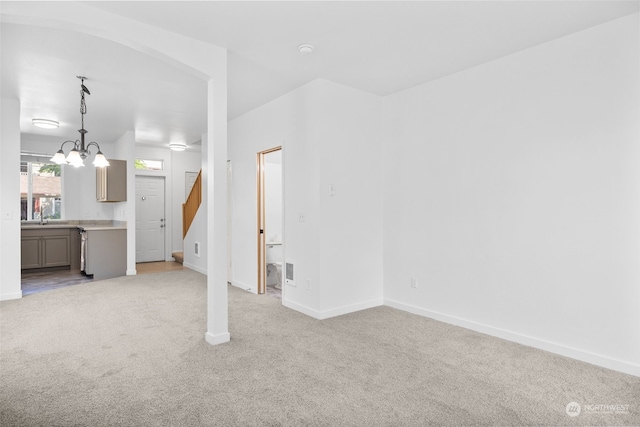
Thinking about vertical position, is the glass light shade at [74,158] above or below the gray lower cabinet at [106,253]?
above

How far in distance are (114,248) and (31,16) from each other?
202 inches

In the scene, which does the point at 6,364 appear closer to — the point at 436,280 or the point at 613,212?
the point at 436,280

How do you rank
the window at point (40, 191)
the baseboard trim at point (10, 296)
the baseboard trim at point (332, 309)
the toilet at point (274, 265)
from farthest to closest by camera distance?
the window at point (40, 191) → the toilet at point (274, 265) → the baseboard trim at point (10, 296) → the baseboard trim at point (332, 309)

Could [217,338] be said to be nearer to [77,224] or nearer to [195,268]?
[195,268]

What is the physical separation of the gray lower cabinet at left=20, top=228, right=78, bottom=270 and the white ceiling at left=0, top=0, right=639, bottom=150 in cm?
324

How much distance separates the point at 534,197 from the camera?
3.23 metres

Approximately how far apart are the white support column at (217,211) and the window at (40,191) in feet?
21.0

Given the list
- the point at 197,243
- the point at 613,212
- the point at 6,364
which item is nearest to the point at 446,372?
the point at 613,212

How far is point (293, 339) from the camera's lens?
11.1 ft

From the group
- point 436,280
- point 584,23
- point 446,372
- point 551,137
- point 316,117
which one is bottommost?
point 446,372

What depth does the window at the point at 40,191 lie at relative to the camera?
24.7ft

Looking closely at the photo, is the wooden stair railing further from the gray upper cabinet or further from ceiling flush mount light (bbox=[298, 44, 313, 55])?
ceiling flush mount light (bbox=[298, 44, 313, 55])

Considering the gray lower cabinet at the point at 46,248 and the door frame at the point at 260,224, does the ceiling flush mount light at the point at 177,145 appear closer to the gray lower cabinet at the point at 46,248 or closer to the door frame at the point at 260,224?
the gray lower cabinet at the point at 46,248

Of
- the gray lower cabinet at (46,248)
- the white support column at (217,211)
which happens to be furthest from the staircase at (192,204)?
the white support column at (217,211)
